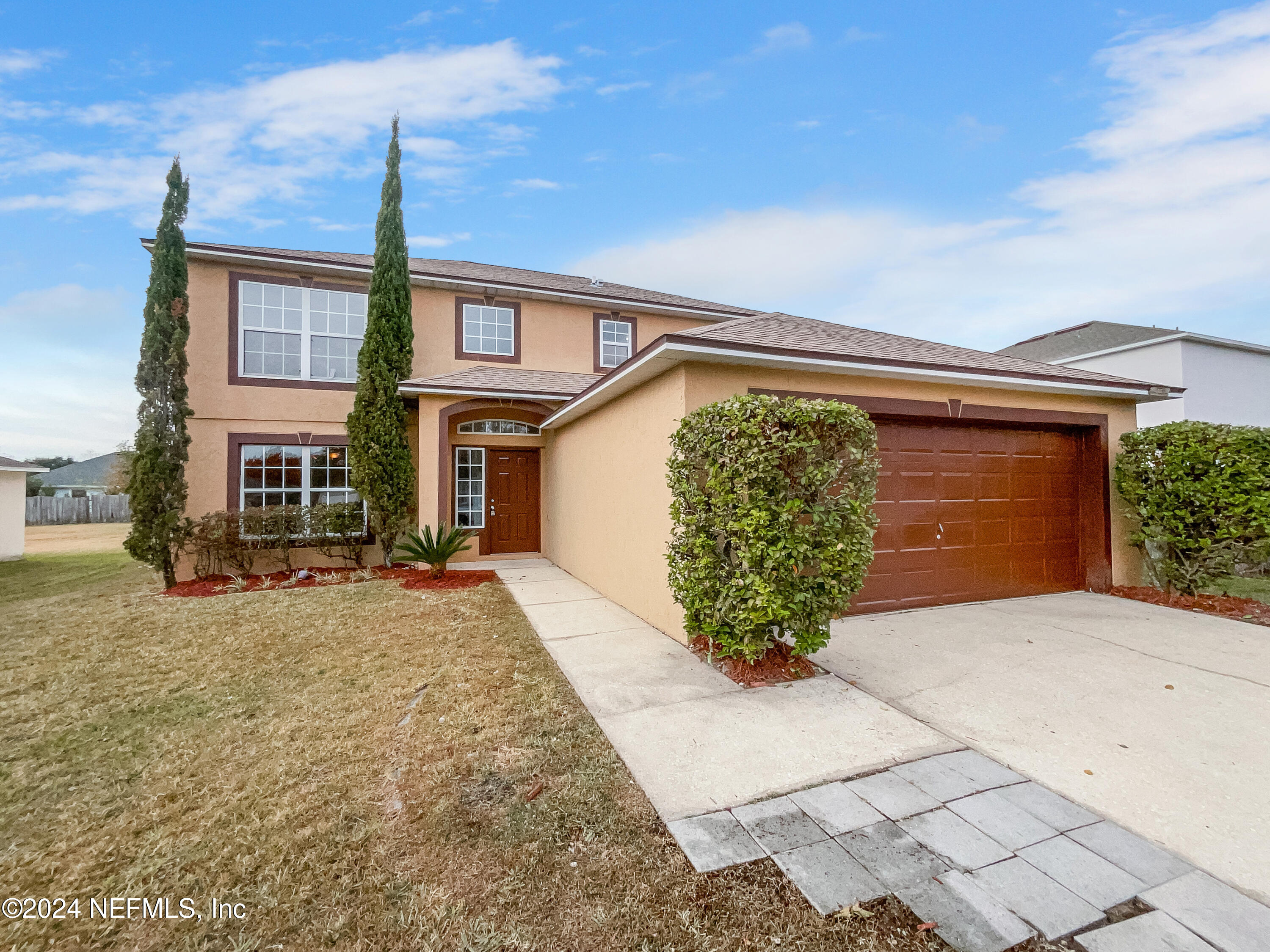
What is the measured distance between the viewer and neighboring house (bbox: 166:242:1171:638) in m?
5.85

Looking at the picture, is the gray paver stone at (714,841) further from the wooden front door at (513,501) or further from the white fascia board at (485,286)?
the white fascia board at (485,286)

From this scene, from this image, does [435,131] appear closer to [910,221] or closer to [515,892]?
[910,221]

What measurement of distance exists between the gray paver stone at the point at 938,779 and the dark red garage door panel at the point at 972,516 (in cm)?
317

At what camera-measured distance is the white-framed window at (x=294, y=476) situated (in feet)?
32.0

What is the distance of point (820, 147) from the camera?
35.1 feet

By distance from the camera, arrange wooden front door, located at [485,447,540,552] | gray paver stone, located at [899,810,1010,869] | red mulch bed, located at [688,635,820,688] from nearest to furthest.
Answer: gray paver stone, located at [899,810,1010,869] < red mulch bed, located at [688,635,820,688] < wooden front door, located at [485,447,540,552]

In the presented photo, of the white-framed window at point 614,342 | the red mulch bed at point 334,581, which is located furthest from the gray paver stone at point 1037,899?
the white-framed window at point 614,342

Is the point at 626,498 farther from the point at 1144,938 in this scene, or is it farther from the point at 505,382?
the point at 1144,938

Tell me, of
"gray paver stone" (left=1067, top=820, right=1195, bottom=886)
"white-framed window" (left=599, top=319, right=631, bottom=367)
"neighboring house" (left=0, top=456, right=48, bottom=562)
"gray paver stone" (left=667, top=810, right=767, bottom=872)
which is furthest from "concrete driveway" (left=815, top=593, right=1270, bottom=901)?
"neighboring house" (left=0, top=456, right=48, bottom=562)

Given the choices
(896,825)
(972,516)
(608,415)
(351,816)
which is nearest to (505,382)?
(608,415)

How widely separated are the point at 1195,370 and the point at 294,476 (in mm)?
20454

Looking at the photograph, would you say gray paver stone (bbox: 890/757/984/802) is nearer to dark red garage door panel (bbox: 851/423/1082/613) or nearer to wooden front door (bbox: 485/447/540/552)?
dark red garage door panel (bbox: 851/423/1082/613)

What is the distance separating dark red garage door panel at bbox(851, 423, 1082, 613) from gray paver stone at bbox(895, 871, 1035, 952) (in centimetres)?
414

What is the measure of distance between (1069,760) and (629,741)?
8.35 ft
